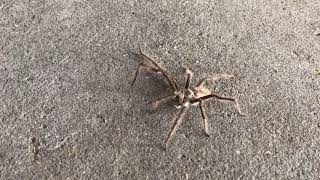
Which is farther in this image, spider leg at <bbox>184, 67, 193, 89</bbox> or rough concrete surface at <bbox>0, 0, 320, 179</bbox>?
spider leg at <bbox>184, 67, 193, 89</bbox>

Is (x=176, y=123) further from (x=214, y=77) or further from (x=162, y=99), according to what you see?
(x=214, y=77)

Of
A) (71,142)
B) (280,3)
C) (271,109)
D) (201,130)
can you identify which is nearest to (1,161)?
(71,142)

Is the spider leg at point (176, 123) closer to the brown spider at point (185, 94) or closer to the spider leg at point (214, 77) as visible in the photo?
the brown spider at point (185, 94)

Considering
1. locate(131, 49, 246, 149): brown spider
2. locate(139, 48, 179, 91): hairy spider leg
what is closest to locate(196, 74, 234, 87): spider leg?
locate(131, 49, 246, 149): brown spider

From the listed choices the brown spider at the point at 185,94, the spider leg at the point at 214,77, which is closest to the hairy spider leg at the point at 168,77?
the brown spider at the point at 185,94

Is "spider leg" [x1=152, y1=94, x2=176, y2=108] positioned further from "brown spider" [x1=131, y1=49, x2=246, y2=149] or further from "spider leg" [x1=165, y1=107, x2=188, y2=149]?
"spider leg" [x1=165, y1=107, x2=188, y2=149]

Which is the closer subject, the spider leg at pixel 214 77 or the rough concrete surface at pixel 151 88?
the rough concrete surface at pixel 151 88

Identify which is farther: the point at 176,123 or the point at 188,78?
the point at 188,78

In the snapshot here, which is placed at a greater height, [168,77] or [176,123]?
[168,77]

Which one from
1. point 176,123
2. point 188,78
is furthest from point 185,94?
point 176,123

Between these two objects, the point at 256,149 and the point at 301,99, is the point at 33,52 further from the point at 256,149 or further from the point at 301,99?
the point at 301,99
